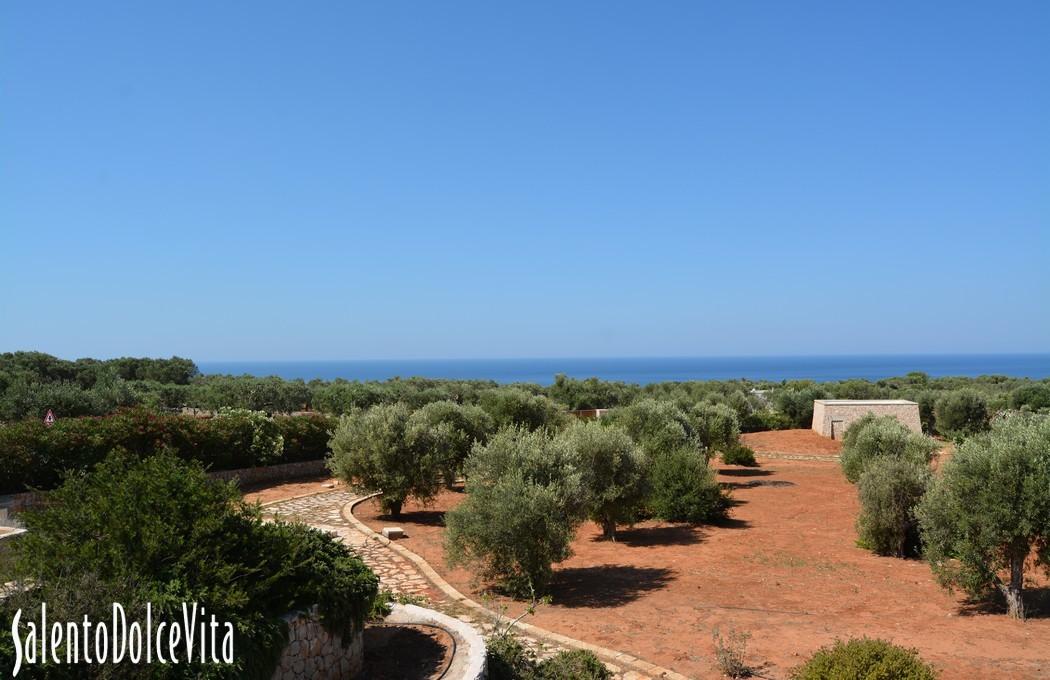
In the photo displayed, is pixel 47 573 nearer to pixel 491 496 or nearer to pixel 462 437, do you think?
pixel 491 496

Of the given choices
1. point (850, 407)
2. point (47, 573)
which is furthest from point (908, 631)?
point (850, 407)

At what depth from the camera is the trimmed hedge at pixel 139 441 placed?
664 inches

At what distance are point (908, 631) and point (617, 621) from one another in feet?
13.7

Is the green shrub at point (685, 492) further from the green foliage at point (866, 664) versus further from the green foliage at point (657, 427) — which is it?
the green foliage at point (866, 664)

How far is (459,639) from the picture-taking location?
8367 millimetres

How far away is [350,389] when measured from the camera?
4678 centimetres

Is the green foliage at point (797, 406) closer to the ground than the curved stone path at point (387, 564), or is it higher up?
higher up

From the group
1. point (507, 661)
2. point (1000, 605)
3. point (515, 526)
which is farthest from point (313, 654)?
point (1000, 605)

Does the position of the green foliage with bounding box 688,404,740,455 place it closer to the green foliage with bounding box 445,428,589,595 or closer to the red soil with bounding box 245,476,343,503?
the red soil with bounding box 245,476,343,503

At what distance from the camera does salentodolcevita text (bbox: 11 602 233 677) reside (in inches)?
208

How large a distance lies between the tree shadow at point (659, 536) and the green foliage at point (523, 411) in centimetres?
869

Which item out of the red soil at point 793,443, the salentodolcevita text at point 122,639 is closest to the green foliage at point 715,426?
the red soil at point 793,443

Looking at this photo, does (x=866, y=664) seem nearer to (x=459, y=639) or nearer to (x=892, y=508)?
(x=459, y=639)

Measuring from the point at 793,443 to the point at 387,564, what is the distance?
28.0m
